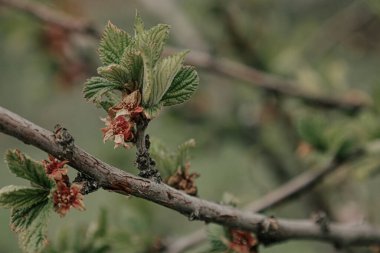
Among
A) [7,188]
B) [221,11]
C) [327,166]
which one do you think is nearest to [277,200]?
[327,166]

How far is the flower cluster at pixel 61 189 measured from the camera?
84 centimetres

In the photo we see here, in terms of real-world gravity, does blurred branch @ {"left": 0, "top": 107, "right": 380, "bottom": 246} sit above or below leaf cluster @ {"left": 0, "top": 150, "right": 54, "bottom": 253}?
above

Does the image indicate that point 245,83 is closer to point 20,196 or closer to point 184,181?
point 184,181

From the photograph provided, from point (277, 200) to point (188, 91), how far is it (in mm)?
620

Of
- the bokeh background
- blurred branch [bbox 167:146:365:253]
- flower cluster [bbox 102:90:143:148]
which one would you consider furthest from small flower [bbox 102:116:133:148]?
the bokeh background

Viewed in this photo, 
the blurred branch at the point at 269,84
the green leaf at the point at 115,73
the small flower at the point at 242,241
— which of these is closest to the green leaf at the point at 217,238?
the small flower at the point at 242,241

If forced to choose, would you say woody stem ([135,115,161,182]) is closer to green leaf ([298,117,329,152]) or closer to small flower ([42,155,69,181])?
small flower ([42,155,69,181])

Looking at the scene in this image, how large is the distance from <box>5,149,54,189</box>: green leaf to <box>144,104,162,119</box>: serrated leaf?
173 mm

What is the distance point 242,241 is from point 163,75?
383 mm

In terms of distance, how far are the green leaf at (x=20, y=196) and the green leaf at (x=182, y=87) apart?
0.77ft

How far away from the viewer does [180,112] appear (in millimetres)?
2553

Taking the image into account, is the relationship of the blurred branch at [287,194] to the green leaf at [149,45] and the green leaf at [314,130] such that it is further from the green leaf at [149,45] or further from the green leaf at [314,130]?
the green leaf at [149,45]

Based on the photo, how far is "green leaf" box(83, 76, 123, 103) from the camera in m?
0.85

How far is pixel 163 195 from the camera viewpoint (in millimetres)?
850
